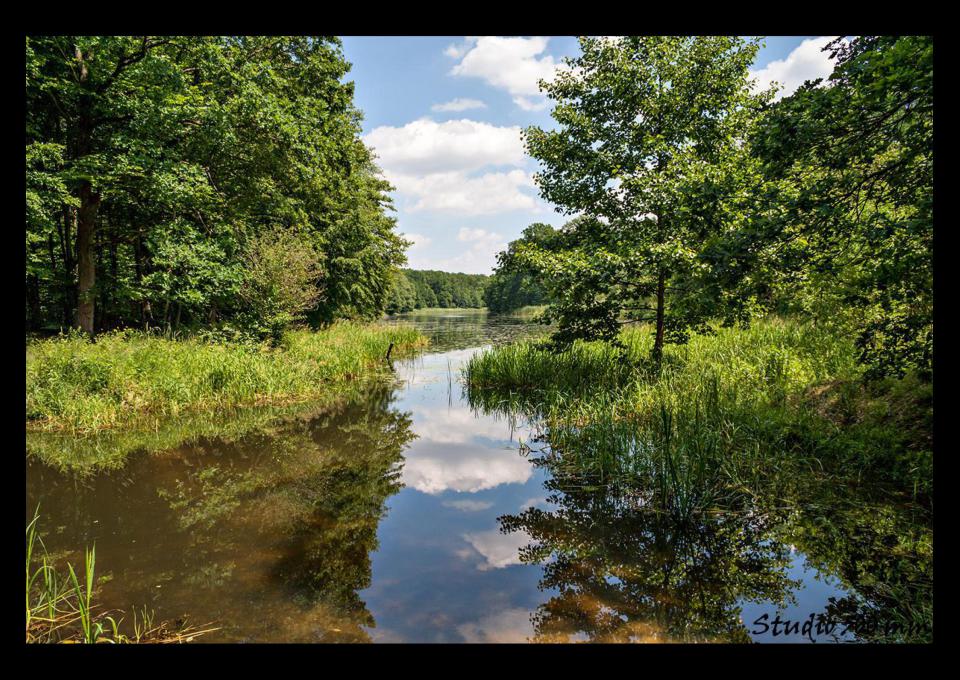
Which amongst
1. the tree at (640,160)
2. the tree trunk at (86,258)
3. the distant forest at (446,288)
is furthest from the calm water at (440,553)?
the distant forest at (446,288)

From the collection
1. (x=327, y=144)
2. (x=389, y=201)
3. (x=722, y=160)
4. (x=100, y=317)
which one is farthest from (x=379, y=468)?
(x=389, y=201)

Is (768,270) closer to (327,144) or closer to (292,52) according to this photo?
(327,144)

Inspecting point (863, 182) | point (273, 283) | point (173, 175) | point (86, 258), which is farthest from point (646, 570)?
point (86, 258)

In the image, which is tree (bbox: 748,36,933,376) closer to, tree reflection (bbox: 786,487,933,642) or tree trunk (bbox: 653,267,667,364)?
tree reflection (bbox: 786,487,933,642)

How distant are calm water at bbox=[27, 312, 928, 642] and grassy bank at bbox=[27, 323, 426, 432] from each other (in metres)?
2.06

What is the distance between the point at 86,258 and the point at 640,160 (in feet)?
53.2

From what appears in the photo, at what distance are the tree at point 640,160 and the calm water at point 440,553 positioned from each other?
4.63 m

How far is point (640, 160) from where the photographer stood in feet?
32.4

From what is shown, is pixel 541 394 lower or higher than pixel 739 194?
lower

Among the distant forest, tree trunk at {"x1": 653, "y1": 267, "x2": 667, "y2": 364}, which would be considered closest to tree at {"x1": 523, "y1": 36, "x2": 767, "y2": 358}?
tree trunk at {"x1": 653, "y1": 267, "x2": 667, "y2": 364}

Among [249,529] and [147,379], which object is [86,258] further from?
[249,529]

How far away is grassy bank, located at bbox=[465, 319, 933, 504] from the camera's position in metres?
5.61
